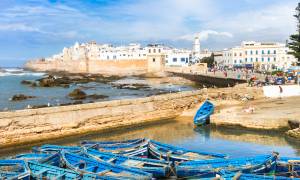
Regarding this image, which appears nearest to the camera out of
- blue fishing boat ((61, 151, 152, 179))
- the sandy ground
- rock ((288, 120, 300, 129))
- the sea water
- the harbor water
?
blue fishing boat ((61, 151, 152, 179))

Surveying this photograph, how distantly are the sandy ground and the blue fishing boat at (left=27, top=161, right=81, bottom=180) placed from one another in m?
16.0

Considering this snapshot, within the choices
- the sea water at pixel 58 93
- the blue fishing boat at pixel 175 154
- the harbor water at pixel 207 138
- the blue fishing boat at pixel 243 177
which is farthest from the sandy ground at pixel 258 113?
the sea water at pixel 58 93

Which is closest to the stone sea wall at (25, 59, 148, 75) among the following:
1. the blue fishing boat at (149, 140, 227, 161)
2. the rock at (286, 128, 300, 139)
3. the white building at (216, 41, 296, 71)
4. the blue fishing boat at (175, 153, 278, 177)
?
the white building at (216, 41, 296, 71)

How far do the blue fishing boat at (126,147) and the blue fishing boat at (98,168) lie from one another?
201cm

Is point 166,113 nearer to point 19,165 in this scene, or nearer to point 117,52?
point 19,165

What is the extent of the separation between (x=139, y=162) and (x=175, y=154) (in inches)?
75.3

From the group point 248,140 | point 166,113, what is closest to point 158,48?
point 166,113

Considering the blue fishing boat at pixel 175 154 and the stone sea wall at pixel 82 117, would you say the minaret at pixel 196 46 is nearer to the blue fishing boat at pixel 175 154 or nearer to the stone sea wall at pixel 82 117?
the stone sea wall at pixel 82 117

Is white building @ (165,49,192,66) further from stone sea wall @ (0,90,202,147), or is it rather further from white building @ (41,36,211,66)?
stone sea wall @ (0,90,202,147)

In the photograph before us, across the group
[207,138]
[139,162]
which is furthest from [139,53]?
[139,162]

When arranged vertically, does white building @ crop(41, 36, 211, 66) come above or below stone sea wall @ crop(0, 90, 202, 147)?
above

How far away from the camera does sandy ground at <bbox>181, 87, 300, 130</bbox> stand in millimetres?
25797

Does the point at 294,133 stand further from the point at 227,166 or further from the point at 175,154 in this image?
the point at 227,166

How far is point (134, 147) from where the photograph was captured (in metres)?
18.1
